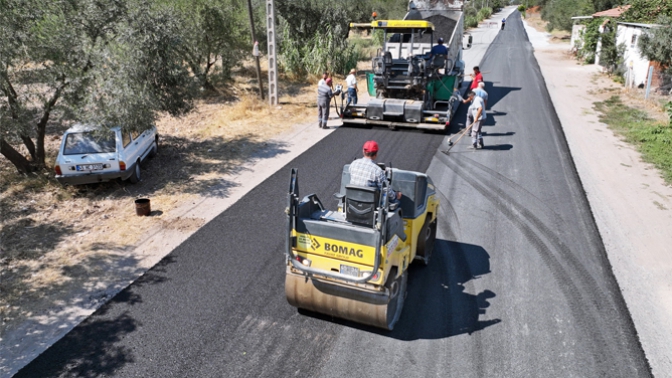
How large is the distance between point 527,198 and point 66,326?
8.82 m

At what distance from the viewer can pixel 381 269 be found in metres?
5.75

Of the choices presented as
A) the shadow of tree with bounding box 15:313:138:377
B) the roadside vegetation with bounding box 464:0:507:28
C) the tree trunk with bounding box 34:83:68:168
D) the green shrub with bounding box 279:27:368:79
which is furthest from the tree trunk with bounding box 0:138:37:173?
the roadside vegetation with bounding box 464:0:507:28

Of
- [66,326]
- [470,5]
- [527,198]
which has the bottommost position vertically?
[66,326]

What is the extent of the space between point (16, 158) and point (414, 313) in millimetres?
10722

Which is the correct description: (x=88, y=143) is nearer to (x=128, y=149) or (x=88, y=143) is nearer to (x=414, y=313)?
(x=128, y=149)

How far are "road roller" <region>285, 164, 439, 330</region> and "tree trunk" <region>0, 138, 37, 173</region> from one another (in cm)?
914

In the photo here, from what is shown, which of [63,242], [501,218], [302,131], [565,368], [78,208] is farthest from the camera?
[302,131]

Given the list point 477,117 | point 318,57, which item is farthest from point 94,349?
point 318,57

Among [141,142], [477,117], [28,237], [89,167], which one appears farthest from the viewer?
[477,117]

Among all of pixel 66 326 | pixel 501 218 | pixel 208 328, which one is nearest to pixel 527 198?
pixel 501 218

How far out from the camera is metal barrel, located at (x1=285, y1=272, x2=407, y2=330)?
19.5ft

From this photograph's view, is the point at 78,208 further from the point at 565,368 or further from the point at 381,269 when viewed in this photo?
the point at 565,368

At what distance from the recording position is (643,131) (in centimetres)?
1502

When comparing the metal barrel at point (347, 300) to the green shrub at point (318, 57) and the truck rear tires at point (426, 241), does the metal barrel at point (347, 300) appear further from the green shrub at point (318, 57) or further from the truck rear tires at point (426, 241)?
the green shrub at point (318, 57)
